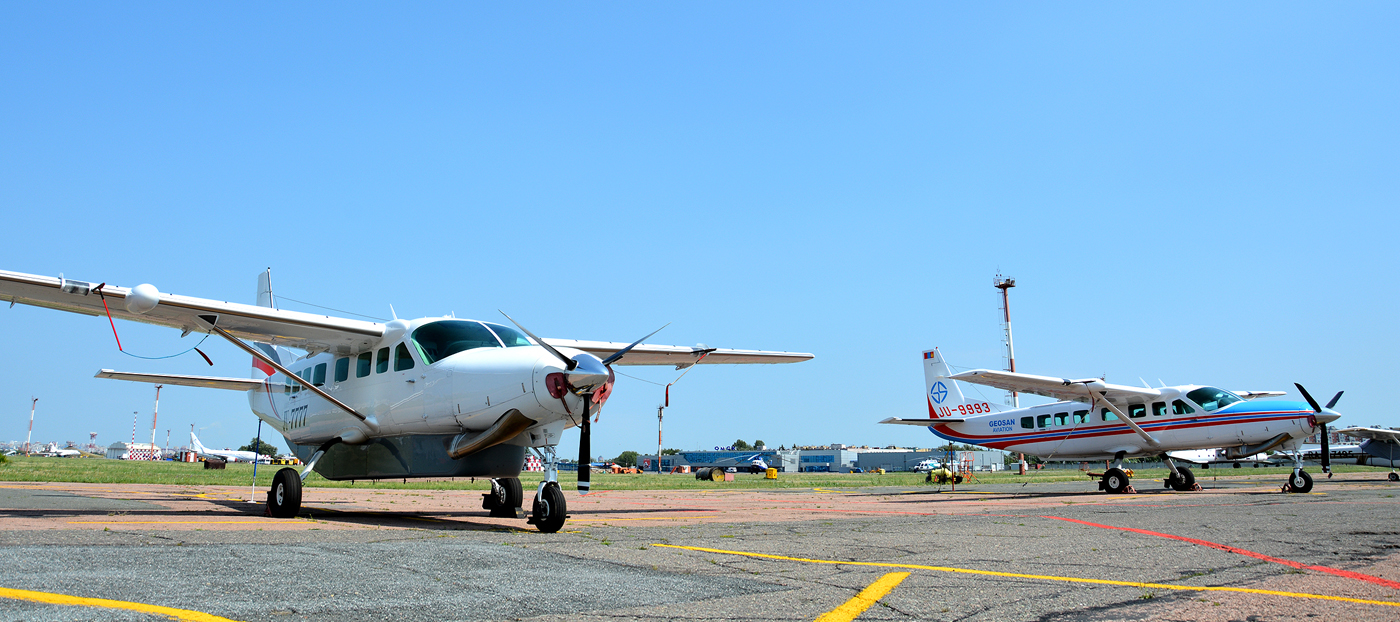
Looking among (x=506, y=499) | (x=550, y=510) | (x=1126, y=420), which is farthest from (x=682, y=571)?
(x=1126, y=420)

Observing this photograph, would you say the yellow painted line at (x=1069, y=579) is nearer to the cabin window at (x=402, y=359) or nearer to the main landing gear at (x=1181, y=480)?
the cabin window at (x=402, y=359)

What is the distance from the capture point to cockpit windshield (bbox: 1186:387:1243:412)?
25.2 m

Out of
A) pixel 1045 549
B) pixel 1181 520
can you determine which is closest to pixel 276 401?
pixel 1045 549

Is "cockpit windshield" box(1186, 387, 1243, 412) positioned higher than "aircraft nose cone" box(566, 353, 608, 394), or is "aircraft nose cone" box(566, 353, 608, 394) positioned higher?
"cockpit windshield" box(1186, 387, 1243, 412)

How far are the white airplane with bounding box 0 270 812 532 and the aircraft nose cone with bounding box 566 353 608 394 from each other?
1 centimetres

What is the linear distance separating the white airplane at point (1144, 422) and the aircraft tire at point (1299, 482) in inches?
1.3

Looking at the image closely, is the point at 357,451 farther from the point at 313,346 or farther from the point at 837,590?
the point at 837,590

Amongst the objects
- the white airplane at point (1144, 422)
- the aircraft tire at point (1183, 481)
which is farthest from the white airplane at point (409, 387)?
the aircraft tire at point (1183, 481)

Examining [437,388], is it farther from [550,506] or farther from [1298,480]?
[1298,480]

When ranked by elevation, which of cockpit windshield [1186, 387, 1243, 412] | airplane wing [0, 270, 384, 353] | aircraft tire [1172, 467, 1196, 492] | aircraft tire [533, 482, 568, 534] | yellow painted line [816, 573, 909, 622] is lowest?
aircraft tire [1172, 467, 1196, 492]

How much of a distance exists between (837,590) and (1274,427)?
987 inches

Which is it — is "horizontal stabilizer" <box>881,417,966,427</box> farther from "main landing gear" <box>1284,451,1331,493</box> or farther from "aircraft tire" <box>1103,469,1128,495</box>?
"main landing gear" <box>1284,451,1331,493</box>

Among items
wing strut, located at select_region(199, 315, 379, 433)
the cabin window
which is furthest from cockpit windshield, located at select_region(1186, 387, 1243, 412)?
wing strut, located at select_region(199, 315, 379, 433)

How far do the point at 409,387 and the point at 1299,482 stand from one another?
25840 mm
